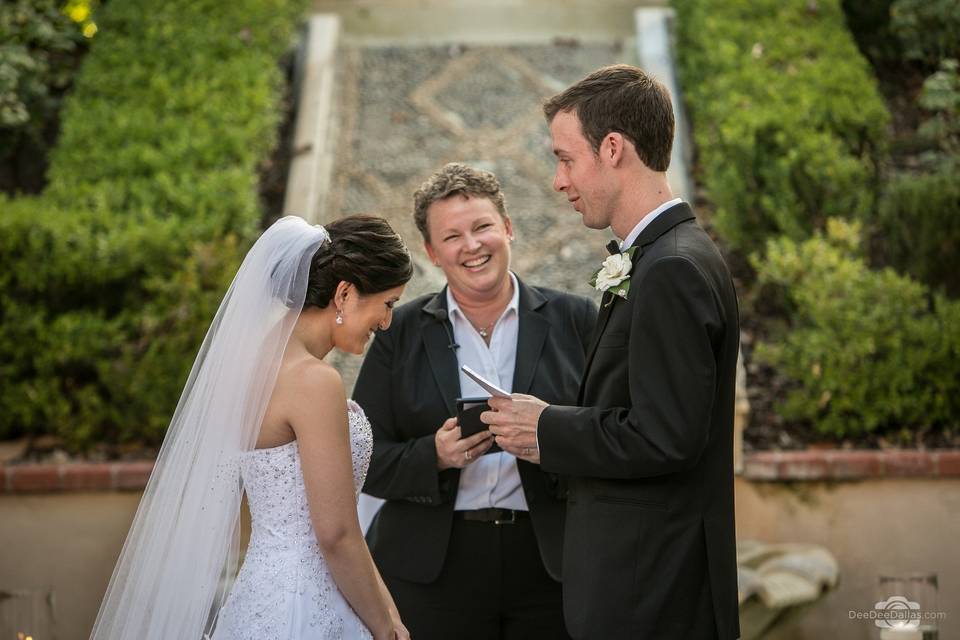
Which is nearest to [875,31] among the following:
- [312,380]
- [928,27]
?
[928,27]

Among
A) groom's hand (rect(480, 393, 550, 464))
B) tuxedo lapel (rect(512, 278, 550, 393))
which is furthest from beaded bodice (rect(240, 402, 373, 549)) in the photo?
tuxedo lapel (rect(512, 278, 550, 393))

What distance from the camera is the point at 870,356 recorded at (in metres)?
5.91

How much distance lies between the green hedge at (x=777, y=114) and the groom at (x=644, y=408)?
14.5 feet

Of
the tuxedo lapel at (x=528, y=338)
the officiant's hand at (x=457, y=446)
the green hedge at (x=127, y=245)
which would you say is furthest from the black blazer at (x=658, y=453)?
the green hedge at (x=127, y=245)

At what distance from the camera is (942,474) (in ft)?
17.8

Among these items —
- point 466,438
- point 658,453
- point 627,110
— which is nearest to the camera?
point 658,453

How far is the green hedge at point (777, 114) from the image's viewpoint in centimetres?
725

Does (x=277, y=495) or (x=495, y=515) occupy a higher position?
(x=277, y=495)

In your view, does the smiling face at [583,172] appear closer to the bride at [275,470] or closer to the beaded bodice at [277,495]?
the bride at [275,470]

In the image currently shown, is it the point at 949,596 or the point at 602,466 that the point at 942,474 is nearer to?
the point at 949,596

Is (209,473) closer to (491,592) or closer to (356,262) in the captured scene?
(356,262)

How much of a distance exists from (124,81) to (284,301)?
6.36 metres

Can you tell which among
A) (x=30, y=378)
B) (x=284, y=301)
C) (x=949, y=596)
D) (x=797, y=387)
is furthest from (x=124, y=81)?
(x=949, y=596)

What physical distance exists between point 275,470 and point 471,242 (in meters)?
1.08
